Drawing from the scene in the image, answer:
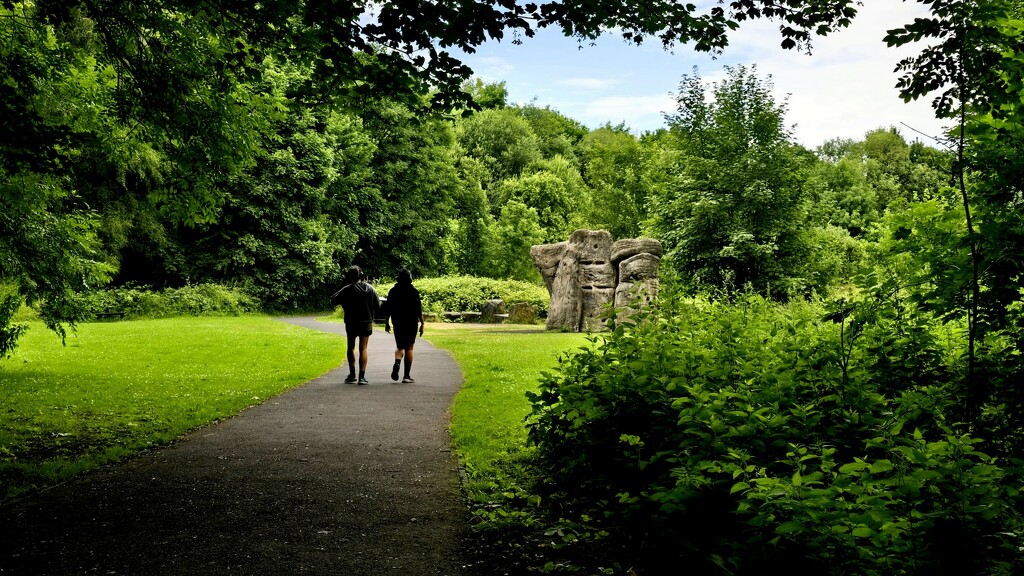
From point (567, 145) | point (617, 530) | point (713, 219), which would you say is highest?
point (567, 145)

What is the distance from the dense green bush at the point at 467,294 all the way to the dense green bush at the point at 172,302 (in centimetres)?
856

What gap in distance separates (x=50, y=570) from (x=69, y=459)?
3.54 metres

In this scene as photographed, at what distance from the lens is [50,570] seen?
174 inches

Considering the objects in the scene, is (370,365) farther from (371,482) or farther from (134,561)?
(134,561)

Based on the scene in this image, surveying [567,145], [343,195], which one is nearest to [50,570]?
[343,195]

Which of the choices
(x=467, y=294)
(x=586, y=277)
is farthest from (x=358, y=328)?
(x=467, y=294)

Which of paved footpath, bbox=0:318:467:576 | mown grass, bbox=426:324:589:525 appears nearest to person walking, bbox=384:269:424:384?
mown grass, bbox=426:324:589:525

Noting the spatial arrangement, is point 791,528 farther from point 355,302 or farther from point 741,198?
point 741,198

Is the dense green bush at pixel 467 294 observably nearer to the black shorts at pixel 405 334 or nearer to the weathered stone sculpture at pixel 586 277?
the weathered stone sculpture at pixel 586 277

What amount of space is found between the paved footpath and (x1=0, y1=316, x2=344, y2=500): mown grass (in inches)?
30.4

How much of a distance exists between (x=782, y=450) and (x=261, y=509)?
4.13 m

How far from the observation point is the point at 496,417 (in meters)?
9.93

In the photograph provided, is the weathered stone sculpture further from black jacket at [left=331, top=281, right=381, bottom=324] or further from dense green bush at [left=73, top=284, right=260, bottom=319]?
dense green bush at [left=73, top=284, right=260, bottom=319]

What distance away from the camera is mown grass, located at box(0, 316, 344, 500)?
7844mm
